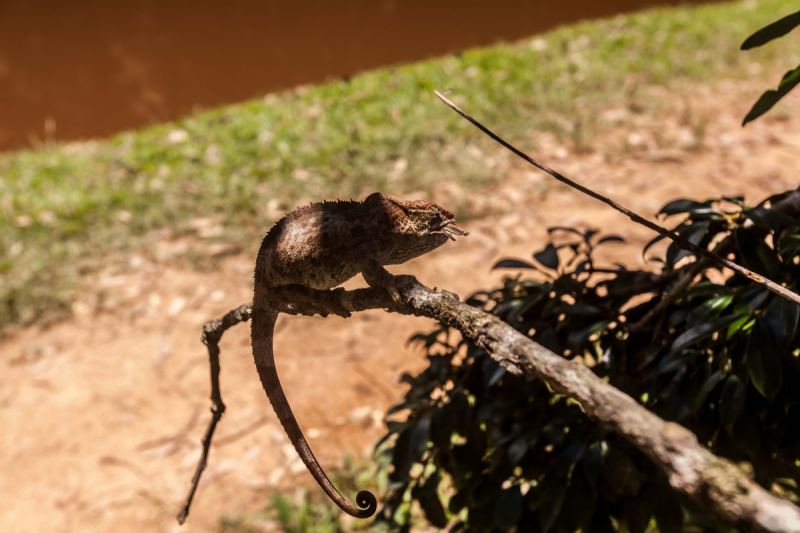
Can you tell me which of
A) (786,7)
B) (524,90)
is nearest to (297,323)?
(524,90)

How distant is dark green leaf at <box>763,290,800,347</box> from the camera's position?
93cm

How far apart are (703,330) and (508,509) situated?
0.59 m

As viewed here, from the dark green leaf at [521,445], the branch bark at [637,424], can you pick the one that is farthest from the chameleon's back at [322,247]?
the dark green leaf at [521,445]

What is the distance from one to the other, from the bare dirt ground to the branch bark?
1944mm

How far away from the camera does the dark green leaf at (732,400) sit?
989mm

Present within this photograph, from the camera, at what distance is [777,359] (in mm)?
917

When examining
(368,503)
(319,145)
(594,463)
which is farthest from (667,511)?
(319,145)

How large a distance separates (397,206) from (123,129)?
534 cm

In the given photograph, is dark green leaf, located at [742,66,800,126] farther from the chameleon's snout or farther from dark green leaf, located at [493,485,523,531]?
dark green leaf, located at [493,485,523,531]

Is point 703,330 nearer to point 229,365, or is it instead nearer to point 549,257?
point 549,257

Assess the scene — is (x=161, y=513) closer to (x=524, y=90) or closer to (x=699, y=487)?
(x=699, y=487)

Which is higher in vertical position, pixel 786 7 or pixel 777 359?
pixel 786 7

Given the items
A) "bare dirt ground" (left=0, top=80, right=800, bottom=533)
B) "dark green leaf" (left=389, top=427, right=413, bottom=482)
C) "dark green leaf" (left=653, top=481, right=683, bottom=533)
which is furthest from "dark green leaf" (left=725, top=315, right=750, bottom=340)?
"bare dirt ground" (left=0, top=80, right=800, bottom=533)

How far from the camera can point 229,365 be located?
9.41ft
